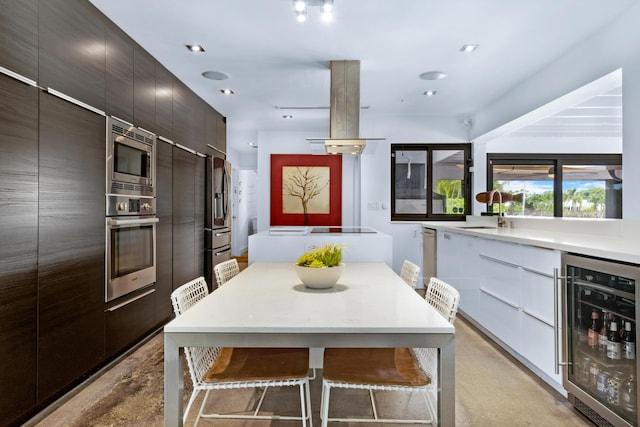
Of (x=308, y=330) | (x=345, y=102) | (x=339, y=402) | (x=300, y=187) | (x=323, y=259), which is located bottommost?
(x=339, y=402)

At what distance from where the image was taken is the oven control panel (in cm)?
248

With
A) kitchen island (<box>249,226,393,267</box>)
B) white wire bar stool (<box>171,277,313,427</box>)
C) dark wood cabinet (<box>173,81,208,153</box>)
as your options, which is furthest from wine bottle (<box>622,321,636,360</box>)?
dark wood cabinet (<box>173,81,208,153</box>)

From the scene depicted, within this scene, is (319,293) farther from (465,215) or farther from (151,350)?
(465,215)

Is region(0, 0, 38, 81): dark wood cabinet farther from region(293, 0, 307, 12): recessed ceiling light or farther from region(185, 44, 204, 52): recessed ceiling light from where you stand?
region(293, 0, 307, 12): recessed ceiling light

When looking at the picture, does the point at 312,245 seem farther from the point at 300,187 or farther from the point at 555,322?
the point at 300,187

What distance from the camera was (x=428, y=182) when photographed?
5.33 m

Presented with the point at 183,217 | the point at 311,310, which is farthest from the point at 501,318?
the point at 183,217

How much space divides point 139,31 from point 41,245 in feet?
5.48

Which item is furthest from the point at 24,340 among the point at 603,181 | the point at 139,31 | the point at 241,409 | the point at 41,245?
the point at 603,181

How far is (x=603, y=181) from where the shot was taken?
209 inches

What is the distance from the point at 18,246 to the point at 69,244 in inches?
13.4

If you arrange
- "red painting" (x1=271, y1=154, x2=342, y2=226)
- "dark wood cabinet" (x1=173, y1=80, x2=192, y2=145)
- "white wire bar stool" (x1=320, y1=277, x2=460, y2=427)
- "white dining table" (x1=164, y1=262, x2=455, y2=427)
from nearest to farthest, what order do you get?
"white dining table" (x1=164, y1=262, x2=455, y2=427) < "white wire bar stool" (x1=320, y1=277, x2=460, y2=427) < "dark wood cabinet" (x1=173, y1=80, x2=192, y2=145) < "red painting" (x1=271, y1=154, x2=342, y2=226)

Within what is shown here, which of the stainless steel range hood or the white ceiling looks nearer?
the white ceiling

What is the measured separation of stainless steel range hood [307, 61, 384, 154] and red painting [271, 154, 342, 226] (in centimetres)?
283
